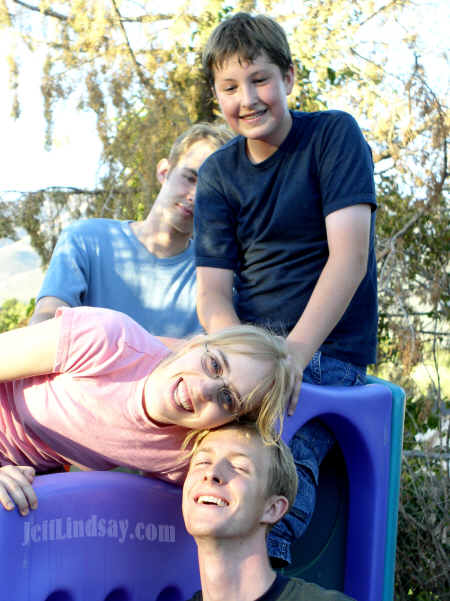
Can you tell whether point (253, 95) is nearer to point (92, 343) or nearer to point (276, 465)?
point (92, 343)

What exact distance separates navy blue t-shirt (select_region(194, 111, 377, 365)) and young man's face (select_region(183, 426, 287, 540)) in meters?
0.45

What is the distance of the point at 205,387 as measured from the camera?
57.5 inches

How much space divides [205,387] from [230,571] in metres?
0.37

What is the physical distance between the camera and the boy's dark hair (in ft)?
6.11

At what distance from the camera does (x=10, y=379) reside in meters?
1.57

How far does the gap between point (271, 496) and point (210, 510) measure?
0.15m

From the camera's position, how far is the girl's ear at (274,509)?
153 cm

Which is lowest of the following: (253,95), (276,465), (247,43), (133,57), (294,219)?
(276,465)

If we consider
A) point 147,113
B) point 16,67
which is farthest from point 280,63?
point 16,67

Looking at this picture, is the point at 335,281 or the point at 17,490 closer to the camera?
the point at 17,490

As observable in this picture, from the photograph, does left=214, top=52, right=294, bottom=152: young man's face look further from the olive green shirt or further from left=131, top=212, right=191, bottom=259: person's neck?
the olive green shirt

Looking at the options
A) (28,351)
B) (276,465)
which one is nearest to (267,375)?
(276,465)

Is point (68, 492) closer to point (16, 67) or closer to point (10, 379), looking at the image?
point (10, 379)

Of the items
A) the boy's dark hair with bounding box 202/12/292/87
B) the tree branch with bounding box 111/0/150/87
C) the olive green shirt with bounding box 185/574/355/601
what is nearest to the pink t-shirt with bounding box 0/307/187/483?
the olive green shirt with bounding box 185/574/355/601
